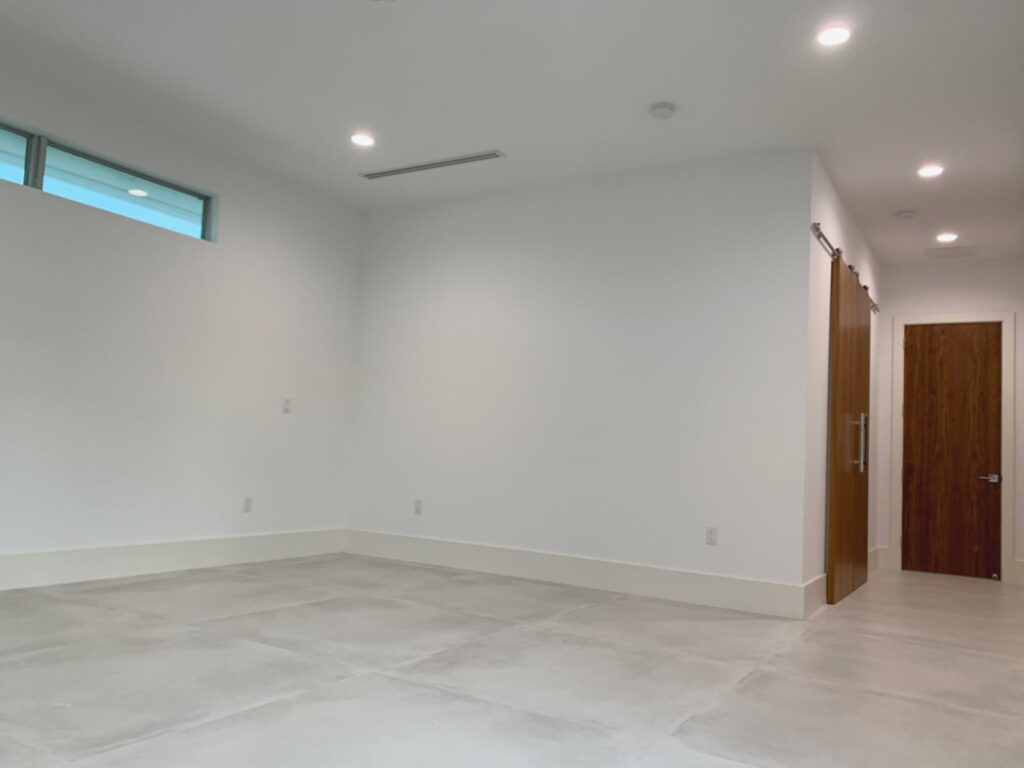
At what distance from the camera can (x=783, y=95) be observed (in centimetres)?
415

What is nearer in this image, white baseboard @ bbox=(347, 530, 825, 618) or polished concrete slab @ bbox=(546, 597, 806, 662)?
polished concrete slab @ bbox=(546, 597, 806, 662)

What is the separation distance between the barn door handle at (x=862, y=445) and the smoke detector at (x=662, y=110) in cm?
268

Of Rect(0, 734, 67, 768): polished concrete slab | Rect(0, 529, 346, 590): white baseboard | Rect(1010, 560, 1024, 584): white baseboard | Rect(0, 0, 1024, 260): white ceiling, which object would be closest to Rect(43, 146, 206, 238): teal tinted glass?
Rect(0, 0, 1024, 260): white ceiling

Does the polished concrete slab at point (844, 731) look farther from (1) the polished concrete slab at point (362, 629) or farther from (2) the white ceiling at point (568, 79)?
(2) the white ceiling at point (568, 79)

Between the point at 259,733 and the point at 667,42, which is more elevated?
the point at 667,42

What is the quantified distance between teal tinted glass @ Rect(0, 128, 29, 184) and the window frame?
2 cm

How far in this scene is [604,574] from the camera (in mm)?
5270

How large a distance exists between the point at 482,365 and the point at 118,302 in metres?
2.50

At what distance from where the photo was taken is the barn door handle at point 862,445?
5.73m

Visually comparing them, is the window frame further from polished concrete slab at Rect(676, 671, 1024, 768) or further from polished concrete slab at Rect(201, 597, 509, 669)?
polished concrete slab at Rect(676, 671, 1024, 768)

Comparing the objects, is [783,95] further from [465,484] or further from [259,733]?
[259,733]

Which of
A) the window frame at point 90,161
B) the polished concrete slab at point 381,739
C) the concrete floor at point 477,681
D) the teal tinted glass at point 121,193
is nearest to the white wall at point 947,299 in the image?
Answer: the concrete floor at point 477,681

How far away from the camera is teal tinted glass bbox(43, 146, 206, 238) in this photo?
4.63 metres

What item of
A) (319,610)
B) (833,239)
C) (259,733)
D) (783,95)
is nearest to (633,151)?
(783,95)
